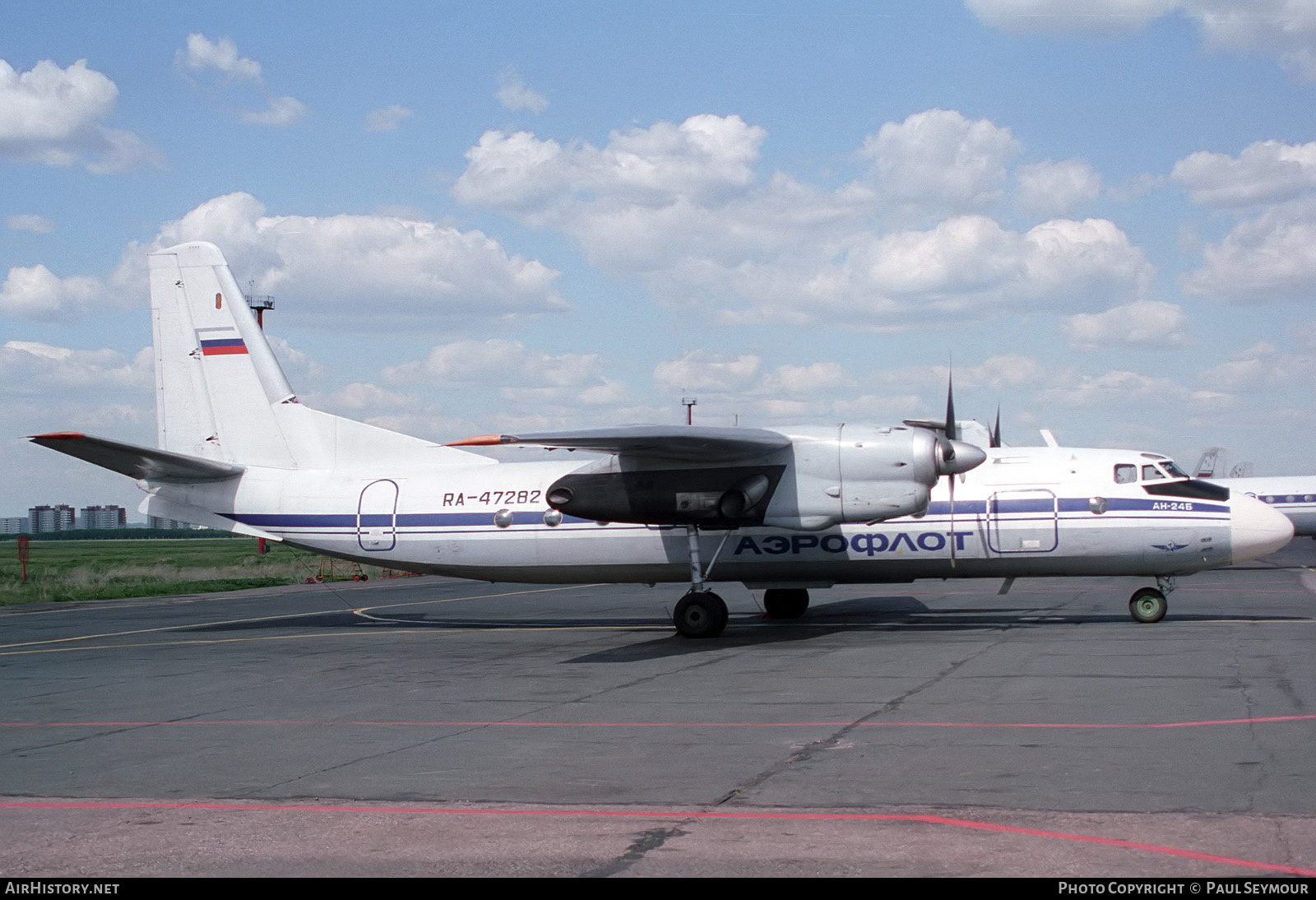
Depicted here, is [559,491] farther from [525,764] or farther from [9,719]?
[525,764]

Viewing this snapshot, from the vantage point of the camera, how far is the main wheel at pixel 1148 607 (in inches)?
815

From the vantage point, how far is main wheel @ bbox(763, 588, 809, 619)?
79.7 ft

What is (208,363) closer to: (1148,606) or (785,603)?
(785,603)

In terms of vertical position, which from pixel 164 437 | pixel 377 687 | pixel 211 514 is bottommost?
pixel 377 687

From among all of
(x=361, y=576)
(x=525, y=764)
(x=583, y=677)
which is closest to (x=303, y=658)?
(x=583, y=677)

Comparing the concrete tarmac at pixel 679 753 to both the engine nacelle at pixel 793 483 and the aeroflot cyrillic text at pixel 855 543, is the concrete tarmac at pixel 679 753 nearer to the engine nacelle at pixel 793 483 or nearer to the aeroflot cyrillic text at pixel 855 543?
the aeroflot cyrillic text at pixel 855 543

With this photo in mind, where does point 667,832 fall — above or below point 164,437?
below

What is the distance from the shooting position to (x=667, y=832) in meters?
7.59

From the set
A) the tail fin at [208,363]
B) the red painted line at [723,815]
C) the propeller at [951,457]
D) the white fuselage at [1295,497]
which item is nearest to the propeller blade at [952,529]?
the propeller at [951,457]

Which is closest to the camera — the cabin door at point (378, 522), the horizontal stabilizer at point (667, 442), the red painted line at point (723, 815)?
the red painted line at point (723, 815)

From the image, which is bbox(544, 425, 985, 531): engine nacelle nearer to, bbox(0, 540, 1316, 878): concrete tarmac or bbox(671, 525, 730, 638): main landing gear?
bbox(671, 525, 730, 638): main landing gear

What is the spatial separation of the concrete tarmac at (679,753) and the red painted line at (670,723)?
0.19ft

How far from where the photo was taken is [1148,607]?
20766 mm

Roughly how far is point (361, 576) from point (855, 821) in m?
40.7
